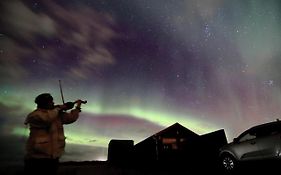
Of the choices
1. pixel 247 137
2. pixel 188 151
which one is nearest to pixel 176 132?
pixel 188 151

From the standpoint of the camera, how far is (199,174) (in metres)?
8.98

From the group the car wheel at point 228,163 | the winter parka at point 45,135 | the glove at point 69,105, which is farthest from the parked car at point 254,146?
the winter parka at point 45,135

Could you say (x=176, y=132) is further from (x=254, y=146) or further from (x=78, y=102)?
(x=78, y=102)

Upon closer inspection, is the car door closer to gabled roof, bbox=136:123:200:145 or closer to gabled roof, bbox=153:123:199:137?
gabled roof, bbox=136:123:200:145

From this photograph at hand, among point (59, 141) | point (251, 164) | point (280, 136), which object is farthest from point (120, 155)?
point (59, 141)

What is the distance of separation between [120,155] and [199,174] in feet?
25.3

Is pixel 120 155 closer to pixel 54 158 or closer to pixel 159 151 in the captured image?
pixel 159 151

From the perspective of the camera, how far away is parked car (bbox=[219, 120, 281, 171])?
295 inches

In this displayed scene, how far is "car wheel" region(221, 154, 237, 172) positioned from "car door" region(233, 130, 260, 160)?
1.20 ft

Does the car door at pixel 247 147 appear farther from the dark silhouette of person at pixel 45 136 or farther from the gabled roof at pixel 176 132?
the gabled roof at pixel 176 132

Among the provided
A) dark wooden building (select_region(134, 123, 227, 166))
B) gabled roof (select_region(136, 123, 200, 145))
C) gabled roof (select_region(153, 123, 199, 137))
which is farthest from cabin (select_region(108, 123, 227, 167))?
gabled roof (select_region(153, 123, 199, 137))

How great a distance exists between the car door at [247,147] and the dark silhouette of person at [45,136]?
6.52m

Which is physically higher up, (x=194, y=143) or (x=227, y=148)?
(x=194, y=143)

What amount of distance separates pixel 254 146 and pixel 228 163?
1.57 meters
